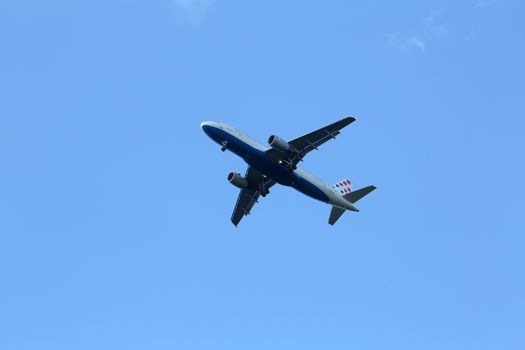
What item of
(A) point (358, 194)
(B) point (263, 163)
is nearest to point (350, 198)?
(A) point (358, 194)

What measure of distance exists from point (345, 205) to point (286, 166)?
7.50 metres

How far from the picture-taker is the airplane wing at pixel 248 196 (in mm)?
85375

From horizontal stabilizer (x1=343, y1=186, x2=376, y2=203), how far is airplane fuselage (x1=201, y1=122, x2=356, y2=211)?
102 cm

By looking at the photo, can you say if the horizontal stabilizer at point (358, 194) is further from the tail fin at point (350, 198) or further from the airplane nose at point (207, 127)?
the airplane nose at point (207, 127)

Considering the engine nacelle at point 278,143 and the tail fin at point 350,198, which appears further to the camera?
the tail fin at point 350,198

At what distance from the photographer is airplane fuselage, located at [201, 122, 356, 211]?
77875mm

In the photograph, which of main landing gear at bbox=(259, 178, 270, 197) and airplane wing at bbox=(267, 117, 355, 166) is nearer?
airplane wing at bbox=(267, 117, 355, 166)

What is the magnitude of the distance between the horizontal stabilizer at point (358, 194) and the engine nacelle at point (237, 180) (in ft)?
34.2

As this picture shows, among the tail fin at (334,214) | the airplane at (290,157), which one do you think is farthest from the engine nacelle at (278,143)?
the tail fin at (334,214)

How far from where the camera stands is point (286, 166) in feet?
258

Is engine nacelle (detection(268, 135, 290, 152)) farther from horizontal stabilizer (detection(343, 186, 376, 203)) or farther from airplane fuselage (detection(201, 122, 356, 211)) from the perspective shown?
horizontal stabilizer (detection(343, 186, 376, 203))

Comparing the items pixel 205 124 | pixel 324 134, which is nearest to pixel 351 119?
pixel 324 134

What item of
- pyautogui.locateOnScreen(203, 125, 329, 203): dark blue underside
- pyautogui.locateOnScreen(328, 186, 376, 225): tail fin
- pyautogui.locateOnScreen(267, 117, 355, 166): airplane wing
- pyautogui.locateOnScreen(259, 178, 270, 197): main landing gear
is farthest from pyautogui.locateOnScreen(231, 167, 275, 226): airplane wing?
pyautogui.locateOnScreen(267, 117, 355, 166): airplane wing

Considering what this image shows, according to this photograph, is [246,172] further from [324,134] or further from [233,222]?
[324,134]
